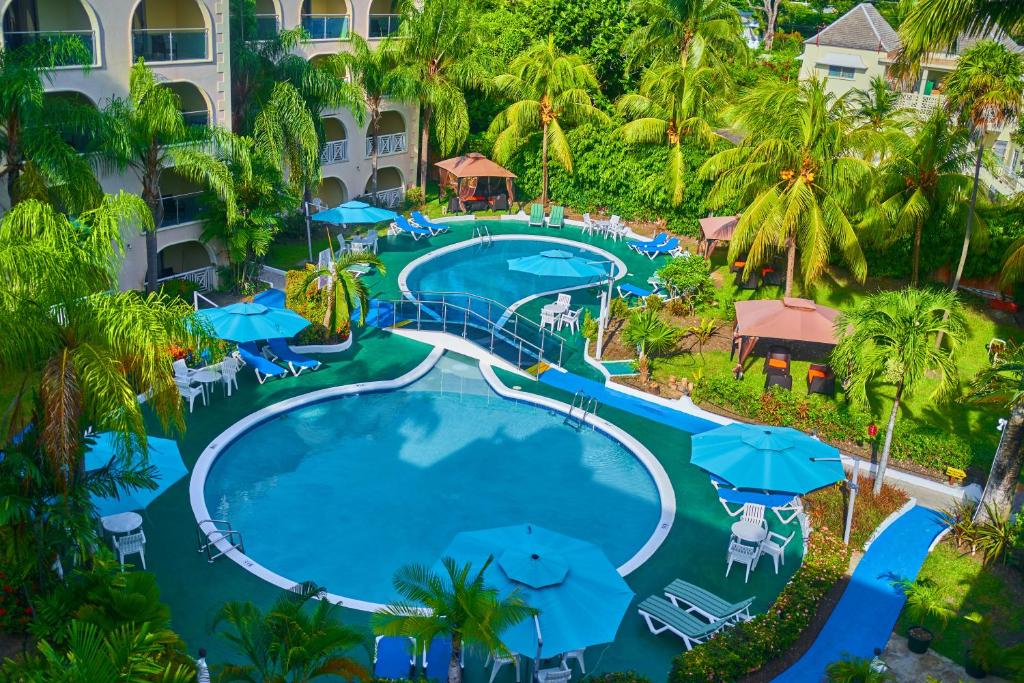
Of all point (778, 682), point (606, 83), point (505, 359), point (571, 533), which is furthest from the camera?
point (606, 83)

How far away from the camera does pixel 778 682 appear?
14672 millimetres

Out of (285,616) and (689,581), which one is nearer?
(285,616)

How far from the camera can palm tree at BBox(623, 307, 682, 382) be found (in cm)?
2500

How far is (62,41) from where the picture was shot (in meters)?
22.8

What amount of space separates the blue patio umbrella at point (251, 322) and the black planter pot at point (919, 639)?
14856 millimetres

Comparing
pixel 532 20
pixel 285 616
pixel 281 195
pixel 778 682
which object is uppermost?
pixel 532 20

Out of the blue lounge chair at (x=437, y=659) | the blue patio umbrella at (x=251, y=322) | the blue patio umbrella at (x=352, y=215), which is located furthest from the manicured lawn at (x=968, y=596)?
the blue patio umbrella at (x=352, y=215)

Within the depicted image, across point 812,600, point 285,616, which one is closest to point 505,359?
point 812,600

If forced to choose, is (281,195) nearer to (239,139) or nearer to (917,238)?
(239,139)

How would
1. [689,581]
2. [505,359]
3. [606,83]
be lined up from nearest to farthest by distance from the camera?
1. [689,581]
2. [505,359]
3. [606,83]

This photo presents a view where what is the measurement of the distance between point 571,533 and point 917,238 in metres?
14.7

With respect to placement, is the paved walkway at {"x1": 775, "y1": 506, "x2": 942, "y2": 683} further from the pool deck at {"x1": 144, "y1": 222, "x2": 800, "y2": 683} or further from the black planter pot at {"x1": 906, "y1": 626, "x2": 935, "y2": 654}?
the pool deck at {"x1": 144, "y1": 222, "x2": 800, "y2": 683}

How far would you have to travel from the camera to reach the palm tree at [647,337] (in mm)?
25000

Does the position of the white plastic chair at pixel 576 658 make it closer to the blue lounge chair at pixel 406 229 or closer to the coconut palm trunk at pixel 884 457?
the coconut palm trunk at pixel 884 457
